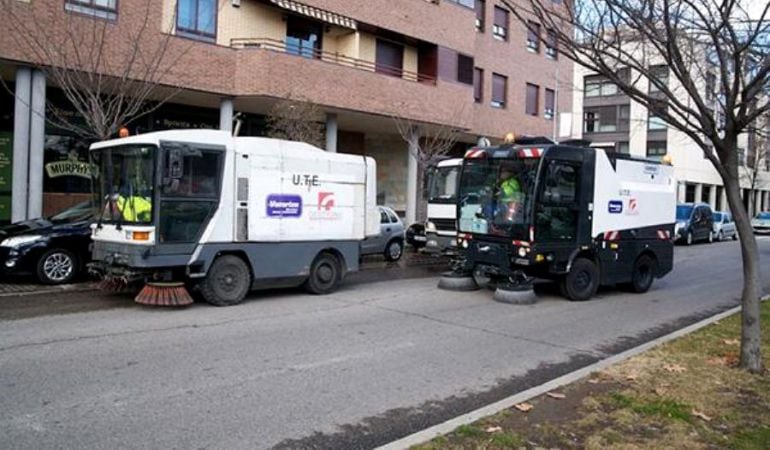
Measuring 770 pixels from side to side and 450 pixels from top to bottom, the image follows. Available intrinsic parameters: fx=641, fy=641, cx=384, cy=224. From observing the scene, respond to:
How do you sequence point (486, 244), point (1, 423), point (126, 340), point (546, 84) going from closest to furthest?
point (1, 423) → point (126, 340) → point (486, 244) → point (546, 84)

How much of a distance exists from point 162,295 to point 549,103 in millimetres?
27347

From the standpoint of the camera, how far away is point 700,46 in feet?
27.8

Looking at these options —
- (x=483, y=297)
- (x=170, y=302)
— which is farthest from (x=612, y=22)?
(x=170, y=302)

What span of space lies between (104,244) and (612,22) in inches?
316

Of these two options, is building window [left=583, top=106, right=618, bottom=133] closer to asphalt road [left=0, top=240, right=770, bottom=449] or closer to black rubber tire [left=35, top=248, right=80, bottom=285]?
asphalt road [left=0, top=240, right=770, bottom=449]

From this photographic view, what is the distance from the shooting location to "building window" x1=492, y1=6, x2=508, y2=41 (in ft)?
97.5

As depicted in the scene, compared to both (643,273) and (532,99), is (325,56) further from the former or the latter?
(532,99)

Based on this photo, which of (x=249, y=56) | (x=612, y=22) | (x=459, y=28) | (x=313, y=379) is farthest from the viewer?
(x=459, y=28)

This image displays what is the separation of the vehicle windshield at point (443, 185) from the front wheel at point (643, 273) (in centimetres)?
535

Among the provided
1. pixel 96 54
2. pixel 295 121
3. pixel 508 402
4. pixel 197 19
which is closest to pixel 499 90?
pixel 295 121

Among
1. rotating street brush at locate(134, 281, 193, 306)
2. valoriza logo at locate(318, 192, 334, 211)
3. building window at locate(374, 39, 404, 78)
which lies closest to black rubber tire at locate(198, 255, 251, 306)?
rotating street brush at locate(134, 281, 193, 306)

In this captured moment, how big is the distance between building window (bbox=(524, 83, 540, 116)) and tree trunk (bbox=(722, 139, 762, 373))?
25.1 meters

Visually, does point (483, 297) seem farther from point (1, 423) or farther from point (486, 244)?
point (1, 423)

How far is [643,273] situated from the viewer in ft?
45.2
